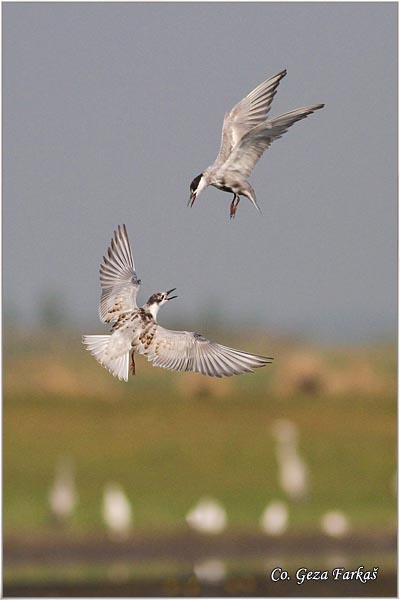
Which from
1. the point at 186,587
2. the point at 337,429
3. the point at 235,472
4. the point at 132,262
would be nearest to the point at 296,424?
the point at 337,429

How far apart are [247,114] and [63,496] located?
10095 mm

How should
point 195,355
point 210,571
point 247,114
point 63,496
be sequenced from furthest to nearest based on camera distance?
1. point 63,496
2. point 210,571
3. point 247,114
4. point 195,355

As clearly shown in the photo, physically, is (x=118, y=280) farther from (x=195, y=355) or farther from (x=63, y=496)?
(x=63, y=496)

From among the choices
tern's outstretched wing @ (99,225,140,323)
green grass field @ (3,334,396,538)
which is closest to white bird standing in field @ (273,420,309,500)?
green grass field @ (3,334,396,538)

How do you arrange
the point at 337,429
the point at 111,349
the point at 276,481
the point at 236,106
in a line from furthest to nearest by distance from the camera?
the point at 337,429, the point at 276,481, the point at 236,106, the point at 111,349

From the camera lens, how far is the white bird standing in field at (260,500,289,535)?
1327cm

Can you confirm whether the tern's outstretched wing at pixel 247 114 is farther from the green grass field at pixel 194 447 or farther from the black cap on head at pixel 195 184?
the green grass field at pixel 194 447

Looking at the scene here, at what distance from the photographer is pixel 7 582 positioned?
12320mm

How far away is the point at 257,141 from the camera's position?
3777 millimetres

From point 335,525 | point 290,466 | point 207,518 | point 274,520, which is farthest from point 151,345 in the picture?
point 290,466

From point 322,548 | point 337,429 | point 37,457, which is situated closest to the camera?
point 322,548

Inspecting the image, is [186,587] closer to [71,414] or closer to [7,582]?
[7,582]

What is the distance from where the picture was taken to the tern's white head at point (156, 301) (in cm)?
361

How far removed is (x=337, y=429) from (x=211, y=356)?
13.7 m
